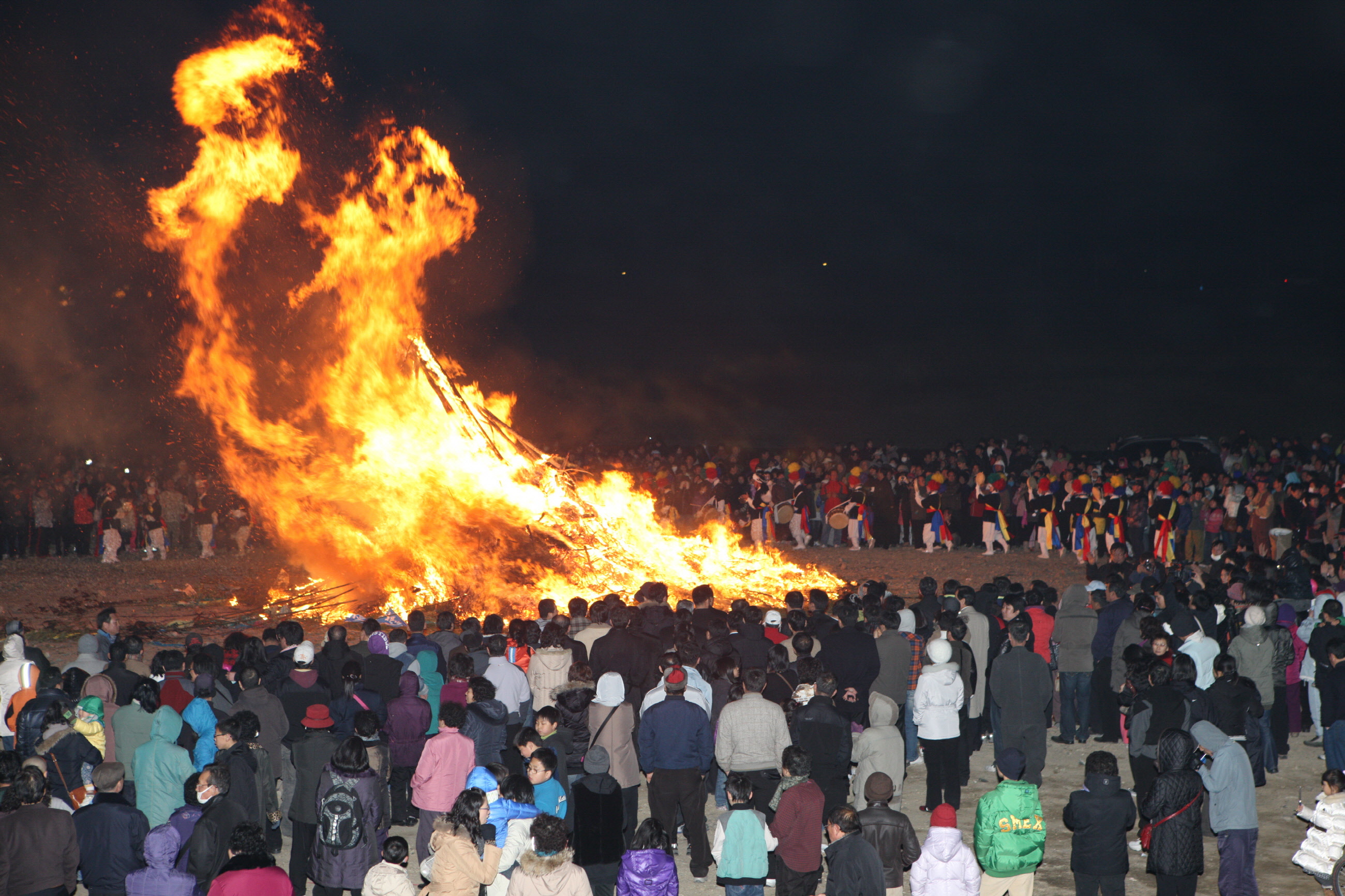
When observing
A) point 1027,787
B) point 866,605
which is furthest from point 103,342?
point 1027,787

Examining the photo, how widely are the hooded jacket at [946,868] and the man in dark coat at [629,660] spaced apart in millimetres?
3657

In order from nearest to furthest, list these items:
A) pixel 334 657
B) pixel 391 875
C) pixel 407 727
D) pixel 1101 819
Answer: pixel 391 875, pixel 1101 819, pixel 407 727, pixel 334 657

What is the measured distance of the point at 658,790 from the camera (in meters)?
7.90

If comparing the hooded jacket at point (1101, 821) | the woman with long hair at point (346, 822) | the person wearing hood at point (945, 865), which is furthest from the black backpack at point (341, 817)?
the hooded jacket at point (1101, 821)

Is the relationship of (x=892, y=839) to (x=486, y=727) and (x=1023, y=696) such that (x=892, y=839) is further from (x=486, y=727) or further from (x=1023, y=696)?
(x=1023, y=696)

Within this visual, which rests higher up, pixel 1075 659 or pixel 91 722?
pixel 1075 659

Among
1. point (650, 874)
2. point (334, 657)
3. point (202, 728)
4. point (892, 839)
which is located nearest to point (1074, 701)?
point (892, 839)

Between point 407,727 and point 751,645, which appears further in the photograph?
point 751,645

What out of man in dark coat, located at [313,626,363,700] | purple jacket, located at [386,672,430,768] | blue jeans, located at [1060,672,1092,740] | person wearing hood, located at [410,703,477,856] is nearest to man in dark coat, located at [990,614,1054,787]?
blue jeans, located at [1060,672,1092,740]

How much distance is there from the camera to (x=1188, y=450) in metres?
31.4

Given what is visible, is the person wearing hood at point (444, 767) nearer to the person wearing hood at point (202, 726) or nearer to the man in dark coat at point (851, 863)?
the person wearing hood at point (202, 726)

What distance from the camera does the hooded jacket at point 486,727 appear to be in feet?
26.2

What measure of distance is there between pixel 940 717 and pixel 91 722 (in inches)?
262

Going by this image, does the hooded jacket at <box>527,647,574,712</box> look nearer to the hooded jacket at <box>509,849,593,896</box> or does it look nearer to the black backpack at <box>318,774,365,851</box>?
the black backpack at <box>318,774,365,851</box>
